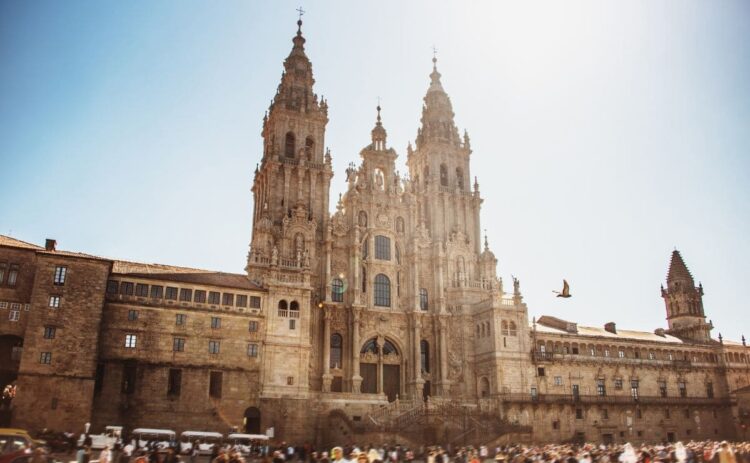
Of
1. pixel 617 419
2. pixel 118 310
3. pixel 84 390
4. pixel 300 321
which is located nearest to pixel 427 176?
Result: pixel 300 321

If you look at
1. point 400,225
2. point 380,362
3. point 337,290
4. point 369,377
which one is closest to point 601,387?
point 380,362

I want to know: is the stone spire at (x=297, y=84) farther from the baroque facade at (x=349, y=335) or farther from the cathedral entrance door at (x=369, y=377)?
the cathedral entrance door at (x=369, y=377)

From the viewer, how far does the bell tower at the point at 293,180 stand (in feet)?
201

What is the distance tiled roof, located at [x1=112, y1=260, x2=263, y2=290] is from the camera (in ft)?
167

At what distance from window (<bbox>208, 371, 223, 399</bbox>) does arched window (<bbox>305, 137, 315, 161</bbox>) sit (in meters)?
25.3

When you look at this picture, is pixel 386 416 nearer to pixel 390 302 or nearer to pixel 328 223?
pixel 390 302

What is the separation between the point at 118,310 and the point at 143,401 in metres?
6.85

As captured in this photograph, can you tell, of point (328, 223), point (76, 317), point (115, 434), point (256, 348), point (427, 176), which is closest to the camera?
point (115, 434)

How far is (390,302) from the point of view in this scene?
6569cm

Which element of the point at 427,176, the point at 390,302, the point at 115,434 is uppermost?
the point at 427,176

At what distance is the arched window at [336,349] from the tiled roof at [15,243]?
86.0ft

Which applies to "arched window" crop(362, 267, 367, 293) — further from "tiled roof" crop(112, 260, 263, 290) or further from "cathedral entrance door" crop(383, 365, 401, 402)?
"tiled roof" crop(112, 260, 263, 290)

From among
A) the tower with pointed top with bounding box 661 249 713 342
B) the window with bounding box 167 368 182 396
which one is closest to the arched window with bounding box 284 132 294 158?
the window with bounding box 167 368 182 396

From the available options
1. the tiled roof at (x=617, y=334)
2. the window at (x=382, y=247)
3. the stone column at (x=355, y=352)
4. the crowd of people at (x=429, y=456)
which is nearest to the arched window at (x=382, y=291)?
the window at (x=382, y=247)
